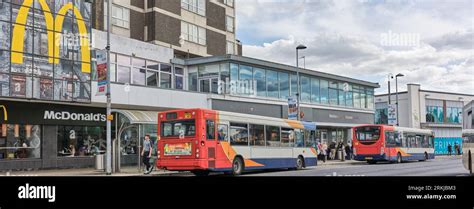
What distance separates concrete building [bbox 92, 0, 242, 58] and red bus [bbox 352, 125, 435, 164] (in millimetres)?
10853

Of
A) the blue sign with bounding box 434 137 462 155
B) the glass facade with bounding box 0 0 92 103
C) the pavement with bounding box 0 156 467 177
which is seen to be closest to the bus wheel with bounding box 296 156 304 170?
the pavement with bounding box 0 156 467 177

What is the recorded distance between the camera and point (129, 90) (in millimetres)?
28219

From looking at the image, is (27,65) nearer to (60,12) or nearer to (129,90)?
(60,12)

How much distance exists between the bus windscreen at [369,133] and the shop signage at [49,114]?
664 inches

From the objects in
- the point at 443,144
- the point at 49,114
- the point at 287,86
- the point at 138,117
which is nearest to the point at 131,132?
the point at 138,117

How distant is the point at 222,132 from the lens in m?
19.7

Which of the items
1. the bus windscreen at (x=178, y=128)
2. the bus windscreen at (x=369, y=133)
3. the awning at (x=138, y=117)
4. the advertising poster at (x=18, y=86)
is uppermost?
the advertising poster at (x=18, y=86)

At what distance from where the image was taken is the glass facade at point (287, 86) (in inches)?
1416

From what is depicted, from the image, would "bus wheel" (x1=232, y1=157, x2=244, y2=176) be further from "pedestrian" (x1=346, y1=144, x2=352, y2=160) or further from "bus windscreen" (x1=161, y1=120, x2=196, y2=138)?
"pedestrian" (x1=346, y1=144, x2=352, y2=160)

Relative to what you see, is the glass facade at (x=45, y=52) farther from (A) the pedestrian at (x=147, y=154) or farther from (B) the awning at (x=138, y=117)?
(A) the pedestrian at (x=147, y=154)

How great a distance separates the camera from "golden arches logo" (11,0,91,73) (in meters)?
22.0

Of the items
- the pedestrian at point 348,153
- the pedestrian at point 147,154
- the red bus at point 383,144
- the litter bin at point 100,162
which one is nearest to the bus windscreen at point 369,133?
the red bus at point 383,144

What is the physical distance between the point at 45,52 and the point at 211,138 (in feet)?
32.5

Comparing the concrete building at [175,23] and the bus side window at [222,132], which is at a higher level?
the concrete building at [175,23]
